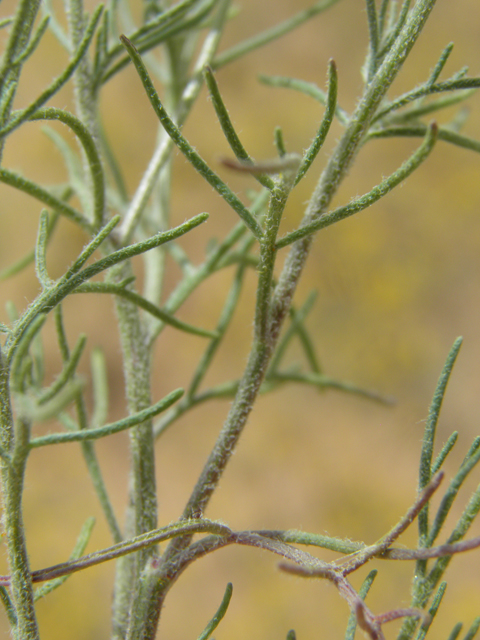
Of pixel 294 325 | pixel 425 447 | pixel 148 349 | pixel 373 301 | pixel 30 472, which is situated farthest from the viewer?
pixel 373 301

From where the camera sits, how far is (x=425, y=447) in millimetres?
387

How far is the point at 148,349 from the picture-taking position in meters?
0.53

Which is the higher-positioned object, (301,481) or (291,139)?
(291,139)

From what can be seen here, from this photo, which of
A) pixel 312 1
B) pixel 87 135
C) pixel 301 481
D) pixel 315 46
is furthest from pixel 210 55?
pixel 312 1

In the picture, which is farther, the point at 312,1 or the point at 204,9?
the point at 312,1

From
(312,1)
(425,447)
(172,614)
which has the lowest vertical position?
(172,614)

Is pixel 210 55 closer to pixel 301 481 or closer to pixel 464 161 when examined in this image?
pixel 301 481

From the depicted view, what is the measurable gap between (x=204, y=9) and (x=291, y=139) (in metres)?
1.62

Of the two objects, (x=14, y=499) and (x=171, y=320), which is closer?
(x=14, y=499)

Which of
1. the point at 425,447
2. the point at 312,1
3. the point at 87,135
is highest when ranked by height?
the point at 312,1

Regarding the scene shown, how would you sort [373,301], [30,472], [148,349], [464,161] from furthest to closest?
[464,161]
[373,301]
[30,472]
[148,349]

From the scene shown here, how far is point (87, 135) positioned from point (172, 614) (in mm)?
1629

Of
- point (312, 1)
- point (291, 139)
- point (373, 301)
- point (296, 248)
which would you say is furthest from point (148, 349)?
point (312, 1)

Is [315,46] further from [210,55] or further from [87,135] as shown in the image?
[87,135]
